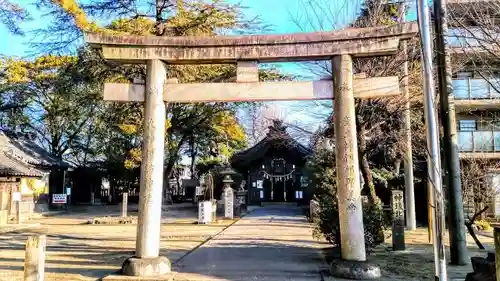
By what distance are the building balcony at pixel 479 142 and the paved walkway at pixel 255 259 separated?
9.64 meters

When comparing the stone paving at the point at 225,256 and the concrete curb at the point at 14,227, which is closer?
the stone paving at the point at 225,256

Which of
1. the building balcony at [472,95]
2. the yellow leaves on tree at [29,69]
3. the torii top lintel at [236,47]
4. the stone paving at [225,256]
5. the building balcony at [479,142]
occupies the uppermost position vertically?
the yellow leaves on tree at [29,69]

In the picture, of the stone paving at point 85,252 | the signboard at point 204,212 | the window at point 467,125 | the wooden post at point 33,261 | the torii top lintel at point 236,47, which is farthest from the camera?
the signboard at point 204,212

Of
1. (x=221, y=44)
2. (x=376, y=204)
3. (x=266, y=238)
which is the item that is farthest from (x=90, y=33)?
(x=266, y=238)

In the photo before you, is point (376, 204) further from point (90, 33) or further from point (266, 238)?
point (90, 33)

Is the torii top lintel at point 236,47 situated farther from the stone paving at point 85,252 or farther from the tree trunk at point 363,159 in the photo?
the stone paving at point 85,252

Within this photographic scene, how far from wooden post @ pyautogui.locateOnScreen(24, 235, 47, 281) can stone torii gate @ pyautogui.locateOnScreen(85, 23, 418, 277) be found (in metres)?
1.68

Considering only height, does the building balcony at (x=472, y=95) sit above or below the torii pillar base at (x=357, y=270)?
above

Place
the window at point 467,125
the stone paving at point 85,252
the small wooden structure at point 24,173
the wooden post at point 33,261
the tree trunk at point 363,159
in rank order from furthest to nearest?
1. the small wooden structure at point 24,173
2. the window at point 467,125
3. the tree trunk at point 363,159
4. the stone paving at point 85,252
5. the wooden post at point 33,261

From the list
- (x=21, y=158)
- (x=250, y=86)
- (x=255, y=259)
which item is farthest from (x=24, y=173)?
(x=250, y=86)

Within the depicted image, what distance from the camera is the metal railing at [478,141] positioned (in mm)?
19844

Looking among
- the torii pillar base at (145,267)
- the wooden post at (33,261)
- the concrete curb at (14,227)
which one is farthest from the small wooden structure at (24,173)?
the wooden post at (33,261)

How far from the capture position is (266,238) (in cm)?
1475

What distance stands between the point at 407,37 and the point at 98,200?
39205mm
